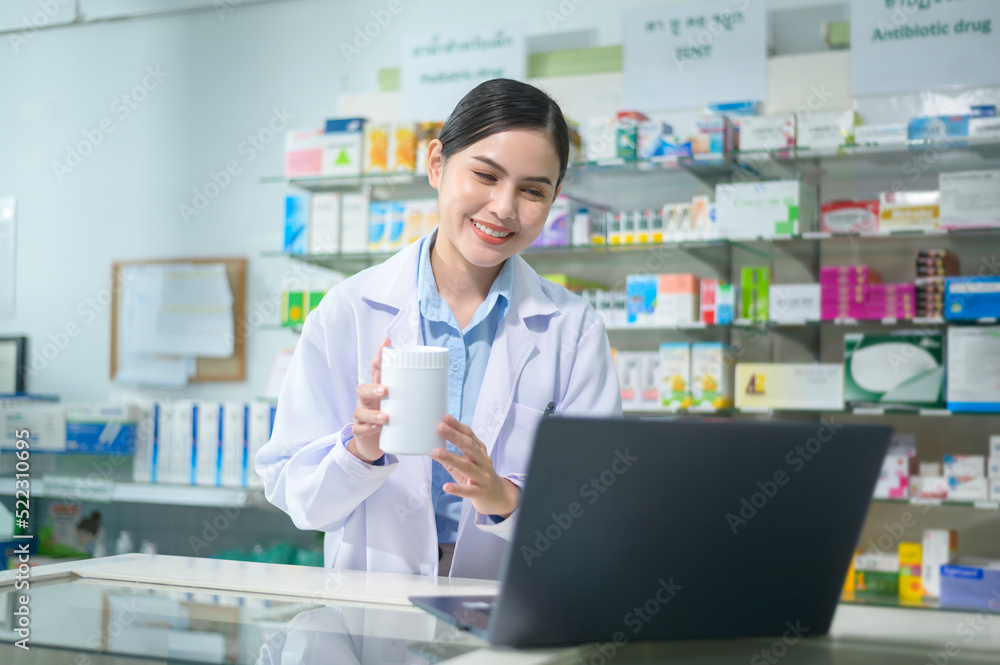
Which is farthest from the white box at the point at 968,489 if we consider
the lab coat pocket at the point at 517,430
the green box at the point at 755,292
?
the lab coat pocket at the point at 517,430

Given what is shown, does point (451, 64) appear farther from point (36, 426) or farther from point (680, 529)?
point (680, 529)

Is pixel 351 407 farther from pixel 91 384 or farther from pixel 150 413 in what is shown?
pixel 91 384

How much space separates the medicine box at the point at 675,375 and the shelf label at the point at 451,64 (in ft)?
4.83

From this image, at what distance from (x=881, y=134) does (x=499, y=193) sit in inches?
96.0

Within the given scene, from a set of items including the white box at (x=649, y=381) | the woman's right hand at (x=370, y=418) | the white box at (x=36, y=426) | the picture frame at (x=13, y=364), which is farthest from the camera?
the picture frame at (x=13, y=364)

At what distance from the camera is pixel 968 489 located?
11.2 feet

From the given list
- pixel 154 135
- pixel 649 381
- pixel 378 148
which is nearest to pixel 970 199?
pixel 649 381

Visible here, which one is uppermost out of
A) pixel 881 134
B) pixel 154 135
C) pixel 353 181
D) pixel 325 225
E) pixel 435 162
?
pixel 154 135

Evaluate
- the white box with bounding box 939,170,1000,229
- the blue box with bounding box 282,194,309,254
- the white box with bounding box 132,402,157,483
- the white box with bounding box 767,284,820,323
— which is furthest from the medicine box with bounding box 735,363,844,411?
the white box with bounding box 132,402,157,483

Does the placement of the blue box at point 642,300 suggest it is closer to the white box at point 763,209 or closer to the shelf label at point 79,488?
the white box at point 763,209

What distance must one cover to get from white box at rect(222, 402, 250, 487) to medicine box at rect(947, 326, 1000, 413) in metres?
2.88

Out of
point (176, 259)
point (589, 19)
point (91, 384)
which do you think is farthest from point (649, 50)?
point (91, 384)

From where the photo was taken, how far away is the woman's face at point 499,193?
1.67m

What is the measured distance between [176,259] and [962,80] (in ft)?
12.1
